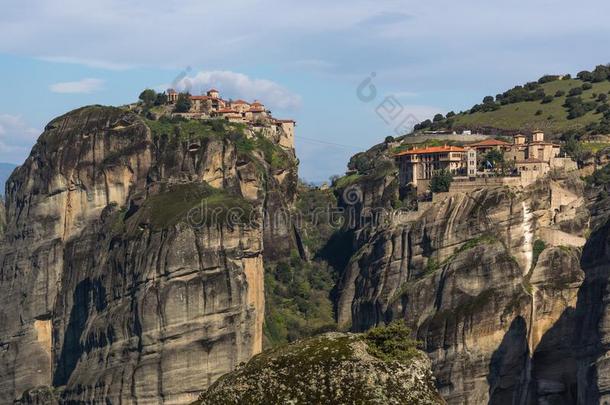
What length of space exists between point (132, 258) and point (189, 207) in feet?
19.1

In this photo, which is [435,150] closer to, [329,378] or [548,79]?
[548,79]

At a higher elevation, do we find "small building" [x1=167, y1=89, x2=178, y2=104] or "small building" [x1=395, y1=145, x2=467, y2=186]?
"small building" [x1=167, y1=89, x2=178, y2=104]

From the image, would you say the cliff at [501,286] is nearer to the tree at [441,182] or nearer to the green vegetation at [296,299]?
the tree at [441,182]

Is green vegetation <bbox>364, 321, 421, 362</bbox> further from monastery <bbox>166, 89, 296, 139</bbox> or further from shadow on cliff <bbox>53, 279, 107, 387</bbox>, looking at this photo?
monastery <bbox>166, 89, 296, 139</bbox>

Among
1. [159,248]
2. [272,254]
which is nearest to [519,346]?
[159,248]

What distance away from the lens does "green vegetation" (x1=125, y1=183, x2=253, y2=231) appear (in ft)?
433

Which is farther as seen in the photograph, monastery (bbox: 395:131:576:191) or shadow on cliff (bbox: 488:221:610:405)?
monastery (bbox: 395:131:576:191)

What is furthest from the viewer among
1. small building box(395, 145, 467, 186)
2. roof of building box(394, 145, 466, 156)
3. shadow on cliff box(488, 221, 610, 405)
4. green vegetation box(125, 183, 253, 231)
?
roof of building box(394, 145, 466, 156)

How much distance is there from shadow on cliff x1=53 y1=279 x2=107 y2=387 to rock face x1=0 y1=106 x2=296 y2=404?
155 millimetres

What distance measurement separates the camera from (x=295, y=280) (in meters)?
149

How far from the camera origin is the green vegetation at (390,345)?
56406 mm

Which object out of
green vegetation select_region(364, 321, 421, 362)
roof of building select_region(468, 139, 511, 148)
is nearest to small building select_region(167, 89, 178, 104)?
roof of building select_region(468, 139, 511, 148)

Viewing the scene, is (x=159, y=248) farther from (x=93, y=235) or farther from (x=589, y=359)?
(x=589, y=359)

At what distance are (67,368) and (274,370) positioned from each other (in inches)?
3405
